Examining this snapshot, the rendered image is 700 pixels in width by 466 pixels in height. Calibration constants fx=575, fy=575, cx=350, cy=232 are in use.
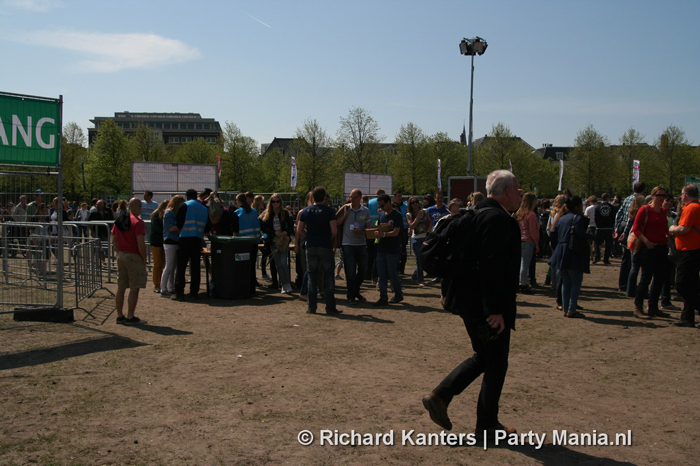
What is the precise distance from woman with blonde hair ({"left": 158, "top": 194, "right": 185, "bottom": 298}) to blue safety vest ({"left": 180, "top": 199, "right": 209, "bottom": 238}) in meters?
0.30

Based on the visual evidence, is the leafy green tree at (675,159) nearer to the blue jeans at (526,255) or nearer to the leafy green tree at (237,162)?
the leafy green tree at (237,162)

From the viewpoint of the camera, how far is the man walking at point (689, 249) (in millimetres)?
8594

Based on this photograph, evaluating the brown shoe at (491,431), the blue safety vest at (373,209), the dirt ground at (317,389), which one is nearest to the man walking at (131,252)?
the dirt ground at (317,389)

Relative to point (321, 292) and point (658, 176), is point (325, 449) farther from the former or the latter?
point (658, 176)

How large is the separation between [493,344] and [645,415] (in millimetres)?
1920

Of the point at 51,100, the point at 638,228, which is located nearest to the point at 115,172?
the point at 51,100

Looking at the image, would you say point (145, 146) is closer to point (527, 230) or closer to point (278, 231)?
point (278, 231)

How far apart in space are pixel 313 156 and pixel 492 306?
5231cm

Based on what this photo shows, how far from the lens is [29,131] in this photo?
8414 millimetres

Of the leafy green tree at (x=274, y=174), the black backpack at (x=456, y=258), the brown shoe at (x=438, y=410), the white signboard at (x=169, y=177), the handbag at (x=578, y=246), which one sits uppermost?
the leafy green tree at (x=274, y=174)

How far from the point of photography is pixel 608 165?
184 ft

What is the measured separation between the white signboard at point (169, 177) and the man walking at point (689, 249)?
1709cm

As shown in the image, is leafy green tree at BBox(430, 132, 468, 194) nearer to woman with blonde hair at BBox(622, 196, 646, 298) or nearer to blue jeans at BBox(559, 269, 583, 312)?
woman with blonde hair at BBox(622, 196, 646, 298)

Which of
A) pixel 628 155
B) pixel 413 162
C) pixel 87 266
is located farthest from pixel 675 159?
pixel 87 266
